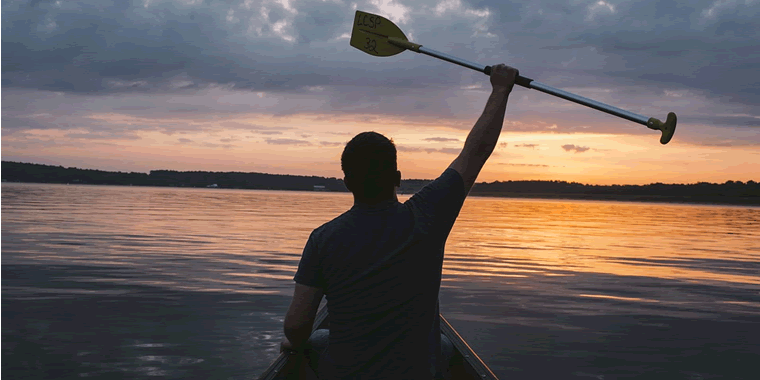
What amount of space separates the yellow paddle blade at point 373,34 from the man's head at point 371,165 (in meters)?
2.42

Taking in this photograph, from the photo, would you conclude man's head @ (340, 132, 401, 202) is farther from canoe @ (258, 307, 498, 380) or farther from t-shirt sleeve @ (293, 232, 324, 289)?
canoe @ (258, 307, 498, 380)

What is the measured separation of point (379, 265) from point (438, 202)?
40 centimetres

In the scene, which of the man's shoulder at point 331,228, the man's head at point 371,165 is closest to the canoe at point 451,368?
the man's shoulder at point 331,228

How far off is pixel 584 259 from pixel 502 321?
1097 cm

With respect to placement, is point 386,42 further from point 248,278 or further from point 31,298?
point 248,278

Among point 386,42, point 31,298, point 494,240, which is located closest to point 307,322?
point 386,42

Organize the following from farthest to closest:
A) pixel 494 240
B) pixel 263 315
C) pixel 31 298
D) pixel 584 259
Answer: pixel 494 240 < pixel 584 259 < pixel 31 298 < pixel 263 315

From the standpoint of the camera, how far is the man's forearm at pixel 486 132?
3.16 metres

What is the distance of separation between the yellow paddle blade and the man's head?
2.42 metres

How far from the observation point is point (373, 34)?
5.35m

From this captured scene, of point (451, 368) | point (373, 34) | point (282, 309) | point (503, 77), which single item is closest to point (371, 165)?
point (503, 77)

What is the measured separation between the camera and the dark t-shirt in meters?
2.93

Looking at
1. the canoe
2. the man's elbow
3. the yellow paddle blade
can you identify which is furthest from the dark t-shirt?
the yellow paddle blade

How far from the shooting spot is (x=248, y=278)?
14984 millimetres
